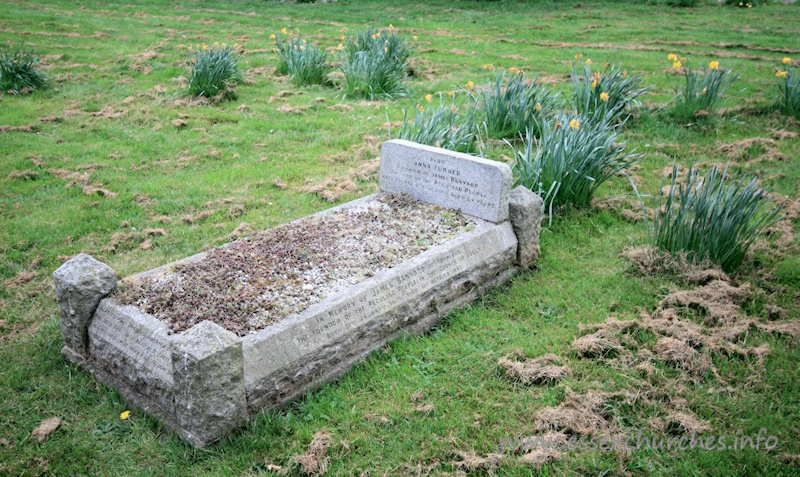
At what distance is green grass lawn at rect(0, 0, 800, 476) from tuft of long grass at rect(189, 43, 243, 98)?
43cm

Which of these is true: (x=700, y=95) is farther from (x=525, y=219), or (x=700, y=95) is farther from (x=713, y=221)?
(x=525, y=219)

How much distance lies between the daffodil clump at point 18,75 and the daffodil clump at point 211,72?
272 centimetres

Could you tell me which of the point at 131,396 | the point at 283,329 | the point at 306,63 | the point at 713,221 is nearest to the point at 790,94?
the point at 713,221

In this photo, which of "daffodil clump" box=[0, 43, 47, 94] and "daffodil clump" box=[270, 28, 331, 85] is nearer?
"daffodil clump" box=[0, 43, 47, 94]

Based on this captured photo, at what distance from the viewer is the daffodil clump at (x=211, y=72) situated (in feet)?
34.4

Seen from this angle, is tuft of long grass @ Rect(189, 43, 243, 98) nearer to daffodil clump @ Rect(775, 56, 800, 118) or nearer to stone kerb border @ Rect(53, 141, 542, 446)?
stone kerb border @ Rect(53, 141, 542, 446)

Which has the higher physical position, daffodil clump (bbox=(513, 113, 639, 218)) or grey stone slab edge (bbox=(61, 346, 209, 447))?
daffodil clump (bbox=(513, 113, 639, 218))

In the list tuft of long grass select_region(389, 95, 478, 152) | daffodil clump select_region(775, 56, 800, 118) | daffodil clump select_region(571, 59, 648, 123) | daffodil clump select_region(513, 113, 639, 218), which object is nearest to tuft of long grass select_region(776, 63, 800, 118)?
daffodil clump select_region(775, 56, 800, 118)

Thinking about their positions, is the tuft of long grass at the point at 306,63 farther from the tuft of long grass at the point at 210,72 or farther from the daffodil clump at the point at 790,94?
the daffodil clump at the point at 790,94

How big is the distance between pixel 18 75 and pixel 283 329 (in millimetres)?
9385

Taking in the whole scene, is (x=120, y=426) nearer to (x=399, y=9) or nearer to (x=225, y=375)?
(x=225, y=375)

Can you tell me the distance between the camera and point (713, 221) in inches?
214

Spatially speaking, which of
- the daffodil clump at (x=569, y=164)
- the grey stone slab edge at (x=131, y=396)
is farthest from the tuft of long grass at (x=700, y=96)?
the grey stone slab edge at (x=131, y=396)

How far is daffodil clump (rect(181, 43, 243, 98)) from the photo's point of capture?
10484 millimetres
